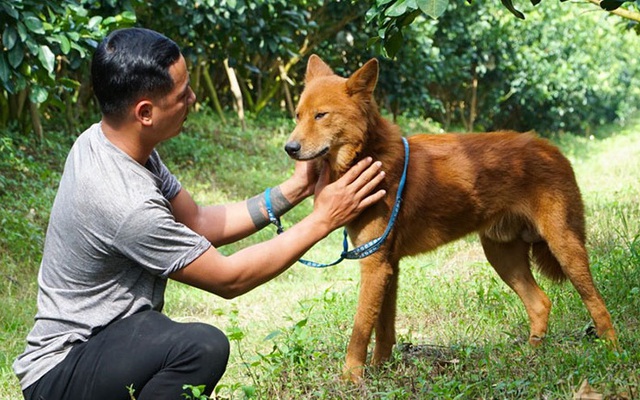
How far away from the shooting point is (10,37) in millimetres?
6512

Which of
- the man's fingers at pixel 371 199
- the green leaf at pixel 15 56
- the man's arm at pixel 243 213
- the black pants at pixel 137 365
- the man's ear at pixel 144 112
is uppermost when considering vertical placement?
the man's ear at pixel 144 112

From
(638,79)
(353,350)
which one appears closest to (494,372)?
(353,350)

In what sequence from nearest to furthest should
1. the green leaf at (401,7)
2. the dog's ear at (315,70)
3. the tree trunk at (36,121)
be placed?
the green leaf at (401,7) → the dog's ear at (315,70) → the tree trunk at (36,121)

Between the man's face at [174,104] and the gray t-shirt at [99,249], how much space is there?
21 cm

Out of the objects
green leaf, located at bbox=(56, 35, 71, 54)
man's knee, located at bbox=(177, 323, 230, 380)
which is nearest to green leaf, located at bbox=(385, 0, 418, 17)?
man's knee, located at bbox=(177, 323, 230, 380)

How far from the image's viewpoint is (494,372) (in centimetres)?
397

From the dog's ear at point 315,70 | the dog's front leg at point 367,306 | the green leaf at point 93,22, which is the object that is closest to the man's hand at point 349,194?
the dog's front leg at point 367,306

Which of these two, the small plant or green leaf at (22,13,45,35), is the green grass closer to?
the small plant

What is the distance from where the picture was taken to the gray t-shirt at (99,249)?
3414 millimetres

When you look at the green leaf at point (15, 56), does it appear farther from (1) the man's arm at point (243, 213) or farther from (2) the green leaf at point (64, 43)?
(1) the man's arm at point (243, 213)

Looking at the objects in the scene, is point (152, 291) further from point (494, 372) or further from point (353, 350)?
point (494, 372)

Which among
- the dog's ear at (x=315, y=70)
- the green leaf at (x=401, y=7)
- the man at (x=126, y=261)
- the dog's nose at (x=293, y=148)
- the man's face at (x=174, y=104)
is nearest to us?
the green leaf at (x=401, y=7)

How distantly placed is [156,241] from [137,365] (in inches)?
A: 21.5

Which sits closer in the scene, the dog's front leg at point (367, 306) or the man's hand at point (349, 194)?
the man's hand at point (349, 194)
